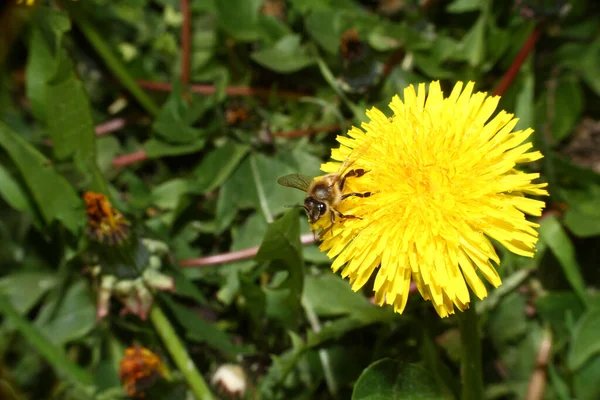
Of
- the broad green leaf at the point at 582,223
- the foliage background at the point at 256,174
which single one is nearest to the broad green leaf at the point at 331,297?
the foliage background at the point at 256,174

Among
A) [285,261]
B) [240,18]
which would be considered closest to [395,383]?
Result: [285,261]

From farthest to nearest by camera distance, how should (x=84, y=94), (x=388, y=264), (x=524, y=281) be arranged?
(x=524, y=281) → (x=84, y=94) → (x=388, y=264)

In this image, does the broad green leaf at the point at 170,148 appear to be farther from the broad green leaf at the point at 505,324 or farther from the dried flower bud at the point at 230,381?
the broad green leaf at the point at 505,324

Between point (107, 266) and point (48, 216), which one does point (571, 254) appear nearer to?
point (107, 266)

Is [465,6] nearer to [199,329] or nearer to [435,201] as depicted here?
[435,201]

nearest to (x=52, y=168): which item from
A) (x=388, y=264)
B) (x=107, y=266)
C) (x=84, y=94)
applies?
(x=84, y=94)

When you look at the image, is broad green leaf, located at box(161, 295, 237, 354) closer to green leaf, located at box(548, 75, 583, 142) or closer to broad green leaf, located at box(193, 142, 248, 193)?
broad green leaf, located at box(193, 142, 248, 193)

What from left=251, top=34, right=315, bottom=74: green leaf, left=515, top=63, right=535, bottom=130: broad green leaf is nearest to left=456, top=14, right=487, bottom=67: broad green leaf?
left=515, top=63, right=535, bottom=130: broad green leaf
